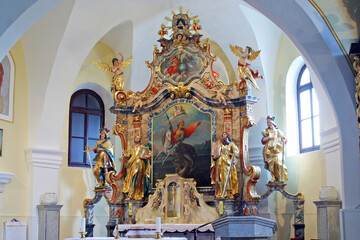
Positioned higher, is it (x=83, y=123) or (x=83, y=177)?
→ (x=83, y=123)

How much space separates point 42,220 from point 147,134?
300 centimetres

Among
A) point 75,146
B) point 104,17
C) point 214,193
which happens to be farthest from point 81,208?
point 104,17

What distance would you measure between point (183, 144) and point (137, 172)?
120 cm

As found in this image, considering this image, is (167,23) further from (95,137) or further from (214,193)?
(214,193)

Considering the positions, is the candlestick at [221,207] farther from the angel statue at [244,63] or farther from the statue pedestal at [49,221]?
the statue pedestal at [49,221]

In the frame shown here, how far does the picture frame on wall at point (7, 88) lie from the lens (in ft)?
41.0

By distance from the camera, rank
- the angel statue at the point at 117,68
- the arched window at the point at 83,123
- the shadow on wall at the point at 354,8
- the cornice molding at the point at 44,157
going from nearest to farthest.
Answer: the shadow on wall at the point at 354,8, the cornice molding at the point at 44,157, the angel statue at the point at 117,68, the arched window at the point at 83,123

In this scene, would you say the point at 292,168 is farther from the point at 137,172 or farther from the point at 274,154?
the point at 137,172

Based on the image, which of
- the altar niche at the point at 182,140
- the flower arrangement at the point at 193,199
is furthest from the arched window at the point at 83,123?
the flower arrangement at the point at 193,199

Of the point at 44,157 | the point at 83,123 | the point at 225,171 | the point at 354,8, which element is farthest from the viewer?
the point at 83,123

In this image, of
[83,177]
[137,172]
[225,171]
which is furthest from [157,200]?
[83,177]

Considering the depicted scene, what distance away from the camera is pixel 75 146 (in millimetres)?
14383

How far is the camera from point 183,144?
1259 cm

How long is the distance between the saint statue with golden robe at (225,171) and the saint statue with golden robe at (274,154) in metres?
0.67
